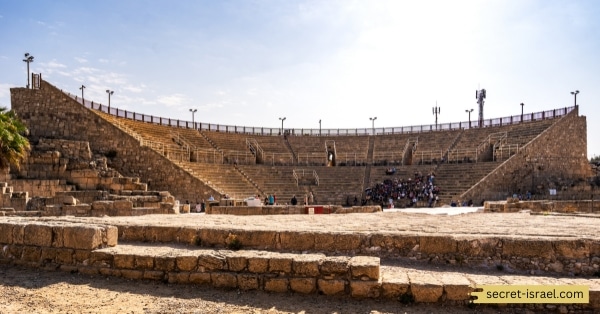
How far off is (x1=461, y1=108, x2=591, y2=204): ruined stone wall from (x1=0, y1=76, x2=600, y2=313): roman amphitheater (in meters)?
0.12

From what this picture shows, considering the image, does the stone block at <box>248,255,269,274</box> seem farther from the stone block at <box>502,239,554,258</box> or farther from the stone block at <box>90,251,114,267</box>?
the stone block at <box>502,239,554,258</box>

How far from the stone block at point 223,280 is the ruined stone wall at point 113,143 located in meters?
19.6

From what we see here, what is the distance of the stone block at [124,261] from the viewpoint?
6609mm

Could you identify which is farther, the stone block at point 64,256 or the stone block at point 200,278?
the stone block at point 64,256

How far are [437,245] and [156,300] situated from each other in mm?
4668

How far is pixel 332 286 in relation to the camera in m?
5.71

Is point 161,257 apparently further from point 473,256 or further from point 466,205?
point 466,205

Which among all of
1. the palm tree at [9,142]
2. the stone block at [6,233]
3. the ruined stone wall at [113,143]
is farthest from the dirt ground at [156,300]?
the ruined stone wall at [113,143]

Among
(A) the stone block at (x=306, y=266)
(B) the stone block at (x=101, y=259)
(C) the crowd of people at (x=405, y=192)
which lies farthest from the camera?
(C) the crowd of people at (x=405, y=192)

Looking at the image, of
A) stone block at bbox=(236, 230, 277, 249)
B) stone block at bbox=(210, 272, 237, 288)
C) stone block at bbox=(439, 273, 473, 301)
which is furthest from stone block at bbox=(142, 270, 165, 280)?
stone block at bbox=(439, 273, 473, 301)

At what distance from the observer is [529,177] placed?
29.0 m

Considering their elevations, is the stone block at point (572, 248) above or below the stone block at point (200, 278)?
above

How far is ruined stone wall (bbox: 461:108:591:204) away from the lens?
27453 millimetres

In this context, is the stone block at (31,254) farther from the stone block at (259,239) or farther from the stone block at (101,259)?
the stone block at (259,239)
